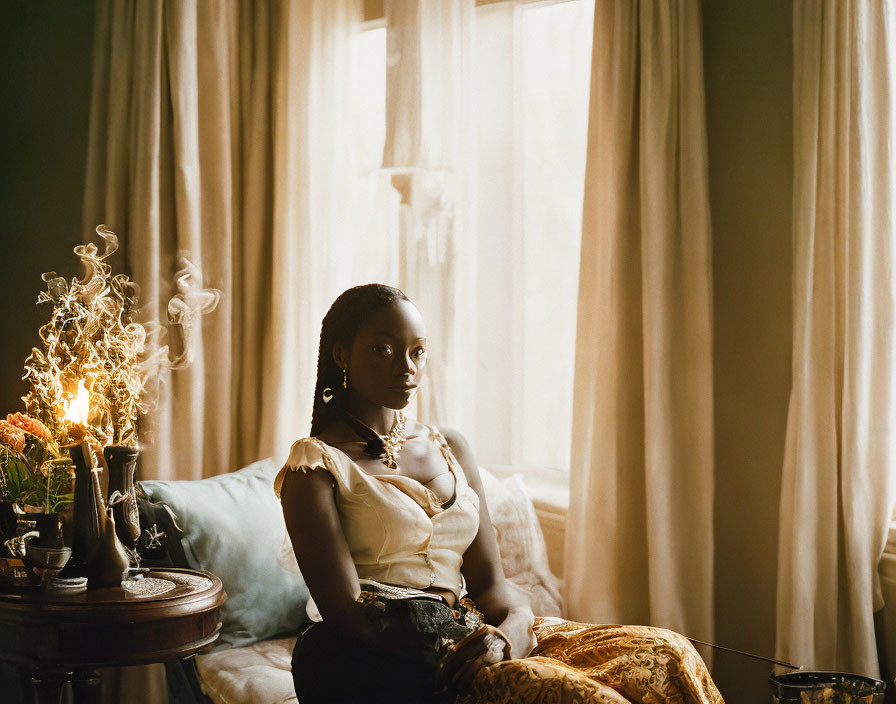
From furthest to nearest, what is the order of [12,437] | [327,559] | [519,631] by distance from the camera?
[12,437]
[519,631]
[327,559]

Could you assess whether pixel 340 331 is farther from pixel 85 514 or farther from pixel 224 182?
pixel 224 182

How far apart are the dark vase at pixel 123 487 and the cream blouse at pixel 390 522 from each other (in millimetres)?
520

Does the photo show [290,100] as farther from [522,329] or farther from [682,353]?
[682,353]

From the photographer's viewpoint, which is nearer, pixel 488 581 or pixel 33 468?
pixel 488 581

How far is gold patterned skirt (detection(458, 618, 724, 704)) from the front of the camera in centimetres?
147

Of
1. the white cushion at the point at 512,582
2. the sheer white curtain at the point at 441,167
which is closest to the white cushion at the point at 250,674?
the white cushion at the point at 512,582

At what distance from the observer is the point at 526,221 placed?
3301 mm

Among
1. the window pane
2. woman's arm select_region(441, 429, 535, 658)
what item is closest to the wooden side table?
woman's arm select_region(441, 429, 535, 658)

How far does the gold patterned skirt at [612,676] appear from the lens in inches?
57.7

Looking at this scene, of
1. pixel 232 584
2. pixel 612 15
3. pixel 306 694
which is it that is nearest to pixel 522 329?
pixel 612 15

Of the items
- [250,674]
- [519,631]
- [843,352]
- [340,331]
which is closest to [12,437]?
[250,674]

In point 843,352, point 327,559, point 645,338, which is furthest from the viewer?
point 645,338

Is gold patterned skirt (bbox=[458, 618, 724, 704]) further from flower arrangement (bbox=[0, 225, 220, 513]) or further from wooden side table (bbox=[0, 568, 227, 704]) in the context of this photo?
flower arrangement (bbox=[0, 225, 220, 513])

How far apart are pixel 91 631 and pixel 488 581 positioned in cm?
86
